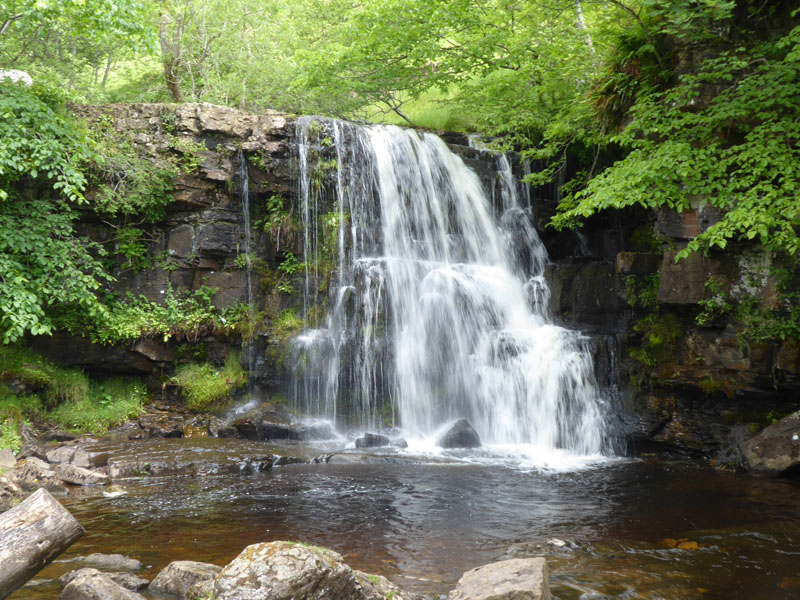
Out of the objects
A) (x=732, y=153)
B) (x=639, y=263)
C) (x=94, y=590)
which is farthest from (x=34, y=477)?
(x=639, y=263)

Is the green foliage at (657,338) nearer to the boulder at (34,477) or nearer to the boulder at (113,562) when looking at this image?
the boulder at (113,562)

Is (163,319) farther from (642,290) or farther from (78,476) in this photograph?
(642,290)

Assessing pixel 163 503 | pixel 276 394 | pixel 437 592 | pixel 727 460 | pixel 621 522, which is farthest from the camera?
pixel 276 394

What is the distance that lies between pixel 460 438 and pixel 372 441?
1581 millimetres

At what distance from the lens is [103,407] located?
11.6 meters

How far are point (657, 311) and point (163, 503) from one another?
28.4 ft

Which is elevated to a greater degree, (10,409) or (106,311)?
(106,311)

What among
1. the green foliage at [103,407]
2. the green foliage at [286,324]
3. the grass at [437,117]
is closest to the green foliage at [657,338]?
the green foliage at [286,324]

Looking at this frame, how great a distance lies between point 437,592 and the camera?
15.4 ft

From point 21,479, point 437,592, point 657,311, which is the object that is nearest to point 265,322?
point 21,479

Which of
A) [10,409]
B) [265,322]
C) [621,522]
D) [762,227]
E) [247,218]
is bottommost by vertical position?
[621,522]

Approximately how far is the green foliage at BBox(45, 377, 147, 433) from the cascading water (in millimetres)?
3268

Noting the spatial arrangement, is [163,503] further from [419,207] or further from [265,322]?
[419,207]

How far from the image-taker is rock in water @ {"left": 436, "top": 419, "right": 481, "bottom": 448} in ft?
34.8
